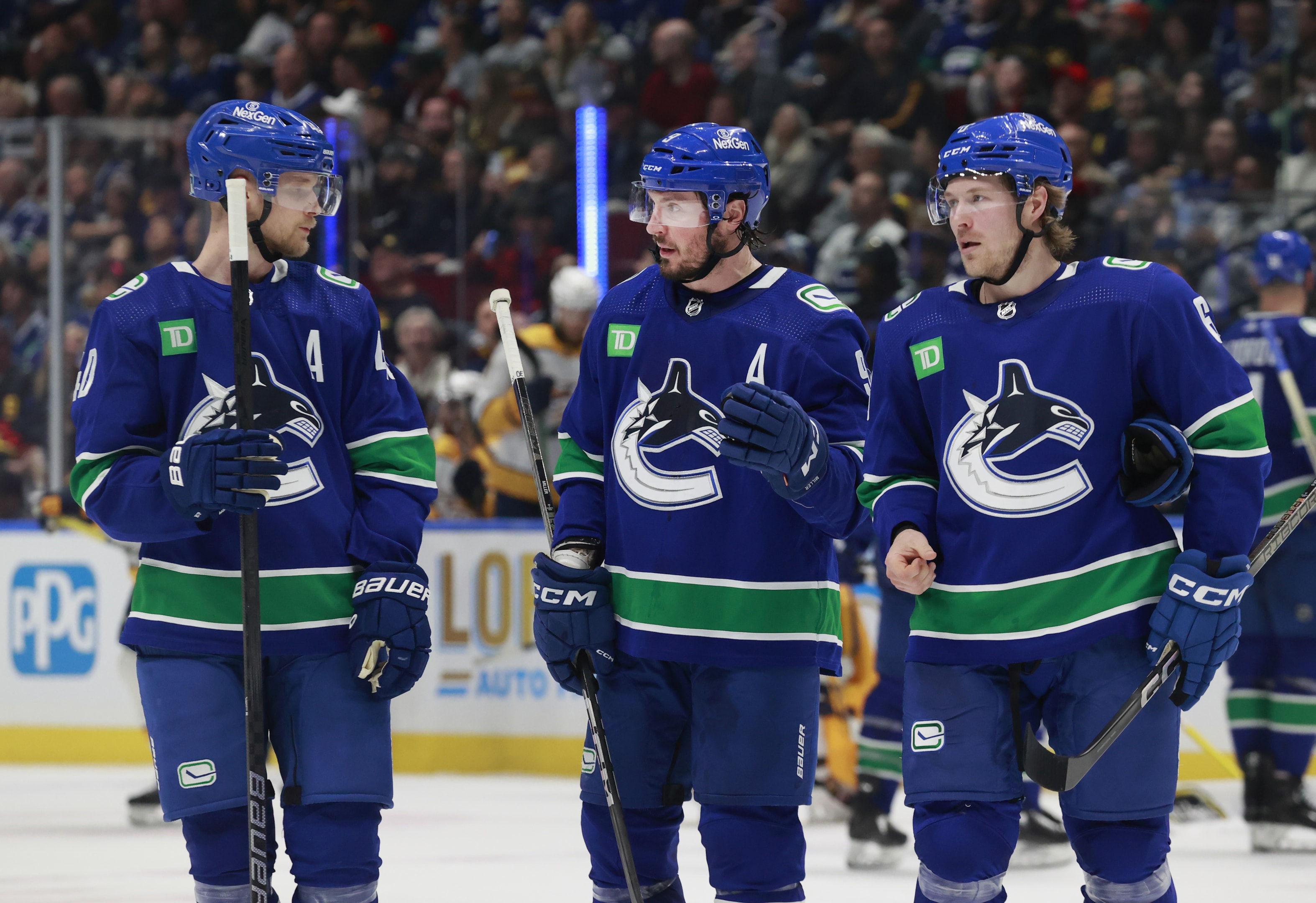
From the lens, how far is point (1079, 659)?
2791 millimetres

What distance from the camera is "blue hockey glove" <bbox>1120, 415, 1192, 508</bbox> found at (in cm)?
271

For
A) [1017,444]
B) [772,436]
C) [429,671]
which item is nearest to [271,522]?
[772,436]

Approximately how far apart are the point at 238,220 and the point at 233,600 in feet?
1.92

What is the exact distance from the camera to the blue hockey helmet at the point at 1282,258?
18.0 feet

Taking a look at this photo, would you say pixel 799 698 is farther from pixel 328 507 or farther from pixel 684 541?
pixel 328 507

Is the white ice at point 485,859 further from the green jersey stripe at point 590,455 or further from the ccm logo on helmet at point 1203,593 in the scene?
the ccm logo on helmet at point 1203,593

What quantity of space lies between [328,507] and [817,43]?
668 cm

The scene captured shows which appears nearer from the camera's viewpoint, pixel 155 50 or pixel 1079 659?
pixel 1079 659

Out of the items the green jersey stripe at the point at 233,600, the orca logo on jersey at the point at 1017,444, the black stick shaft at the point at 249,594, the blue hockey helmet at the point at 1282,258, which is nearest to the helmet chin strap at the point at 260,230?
the black stick shaft at the point at 249,594

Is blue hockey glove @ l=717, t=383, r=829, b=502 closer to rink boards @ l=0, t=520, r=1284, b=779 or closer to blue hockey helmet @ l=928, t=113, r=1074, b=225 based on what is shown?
blue hockey helmet @ l=928, t=113, r=1074, b=225

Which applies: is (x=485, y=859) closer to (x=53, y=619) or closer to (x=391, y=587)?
(x=391, y=587)

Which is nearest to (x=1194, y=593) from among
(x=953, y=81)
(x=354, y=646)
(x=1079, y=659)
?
(x=1079, y=659)

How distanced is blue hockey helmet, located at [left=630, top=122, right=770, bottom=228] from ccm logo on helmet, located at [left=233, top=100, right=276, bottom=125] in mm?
602

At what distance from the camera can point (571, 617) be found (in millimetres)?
2984
